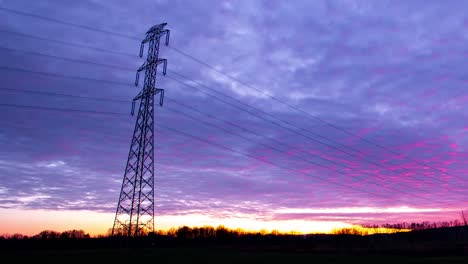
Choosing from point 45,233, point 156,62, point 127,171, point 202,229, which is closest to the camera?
point 127,171

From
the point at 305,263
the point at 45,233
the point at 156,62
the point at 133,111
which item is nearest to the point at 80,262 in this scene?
the point at 133,111

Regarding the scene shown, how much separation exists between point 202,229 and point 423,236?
78.3 meters

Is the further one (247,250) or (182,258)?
(247,250)

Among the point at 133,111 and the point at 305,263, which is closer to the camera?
the point at 305,263

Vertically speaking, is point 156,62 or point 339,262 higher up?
point 156,62

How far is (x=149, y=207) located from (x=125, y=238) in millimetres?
4916

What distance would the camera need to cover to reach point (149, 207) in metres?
44.9

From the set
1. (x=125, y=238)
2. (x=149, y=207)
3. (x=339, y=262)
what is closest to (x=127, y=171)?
→ (x=149, y=207)

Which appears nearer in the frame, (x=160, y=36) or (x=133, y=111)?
(x=133, y=111)

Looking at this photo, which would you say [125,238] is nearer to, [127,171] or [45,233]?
[127,171]

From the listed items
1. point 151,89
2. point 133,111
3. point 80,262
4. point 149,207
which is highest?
point 151,89

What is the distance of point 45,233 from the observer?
109 metres

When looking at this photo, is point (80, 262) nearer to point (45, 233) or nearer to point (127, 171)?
point (127, 171)

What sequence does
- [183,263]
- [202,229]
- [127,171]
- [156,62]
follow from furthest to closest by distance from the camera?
[202,229]
[156,62]
[127,171]
[183,263]
